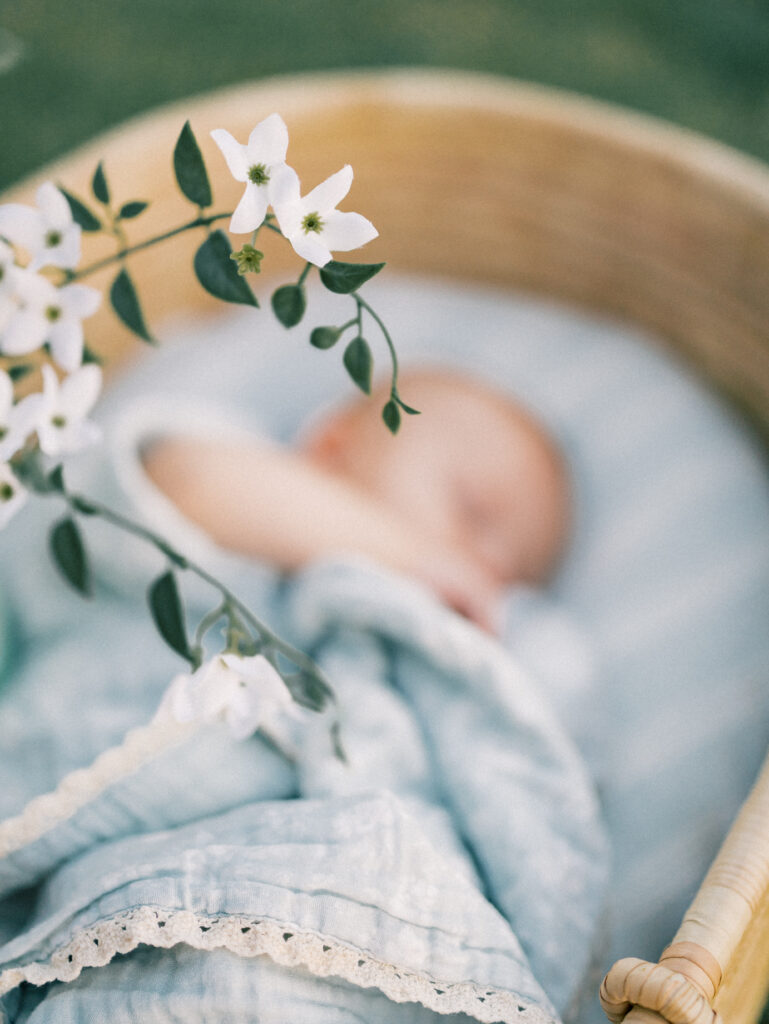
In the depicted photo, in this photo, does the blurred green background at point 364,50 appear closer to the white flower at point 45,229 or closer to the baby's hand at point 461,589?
the baby's hand at point 461,589

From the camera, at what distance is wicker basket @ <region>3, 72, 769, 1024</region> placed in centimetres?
101

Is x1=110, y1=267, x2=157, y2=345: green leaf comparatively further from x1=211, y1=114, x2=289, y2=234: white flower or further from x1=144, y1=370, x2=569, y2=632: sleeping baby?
x1=144, y1=370, x2=569, y2=632: sleeping baby

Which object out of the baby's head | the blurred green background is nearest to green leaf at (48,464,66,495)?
the baby's head

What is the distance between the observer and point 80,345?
0.42 meters

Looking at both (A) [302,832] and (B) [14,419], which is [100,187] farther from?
(A) [302,832]

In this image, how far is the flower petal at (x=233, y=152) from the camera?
356 mm

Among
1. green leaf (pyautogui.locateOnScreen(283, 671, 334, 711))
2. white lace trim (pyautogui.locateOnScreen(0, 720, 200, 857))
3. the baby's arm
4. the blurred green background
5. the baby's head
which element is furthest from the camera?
the blurred green background

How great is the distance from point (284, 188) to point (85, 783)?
0.41 meters

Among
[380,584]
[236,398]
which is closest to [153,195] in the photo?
[236,398]

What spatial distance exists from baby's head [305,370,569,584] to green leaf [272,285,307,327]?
529mm

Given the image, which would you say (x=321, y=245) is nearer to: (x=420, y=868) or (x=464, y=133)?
(x=420, y=868)

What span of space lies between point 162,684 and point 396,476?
0.35m

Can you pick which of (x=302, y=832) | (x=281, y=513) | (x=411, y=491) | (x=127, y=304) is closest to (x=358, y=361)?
(x=127, y=304)

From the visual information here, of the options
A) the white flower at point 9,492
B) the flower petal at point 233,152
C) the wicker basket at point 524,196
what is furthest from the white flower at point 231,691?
the wicker basket at point 524,196
